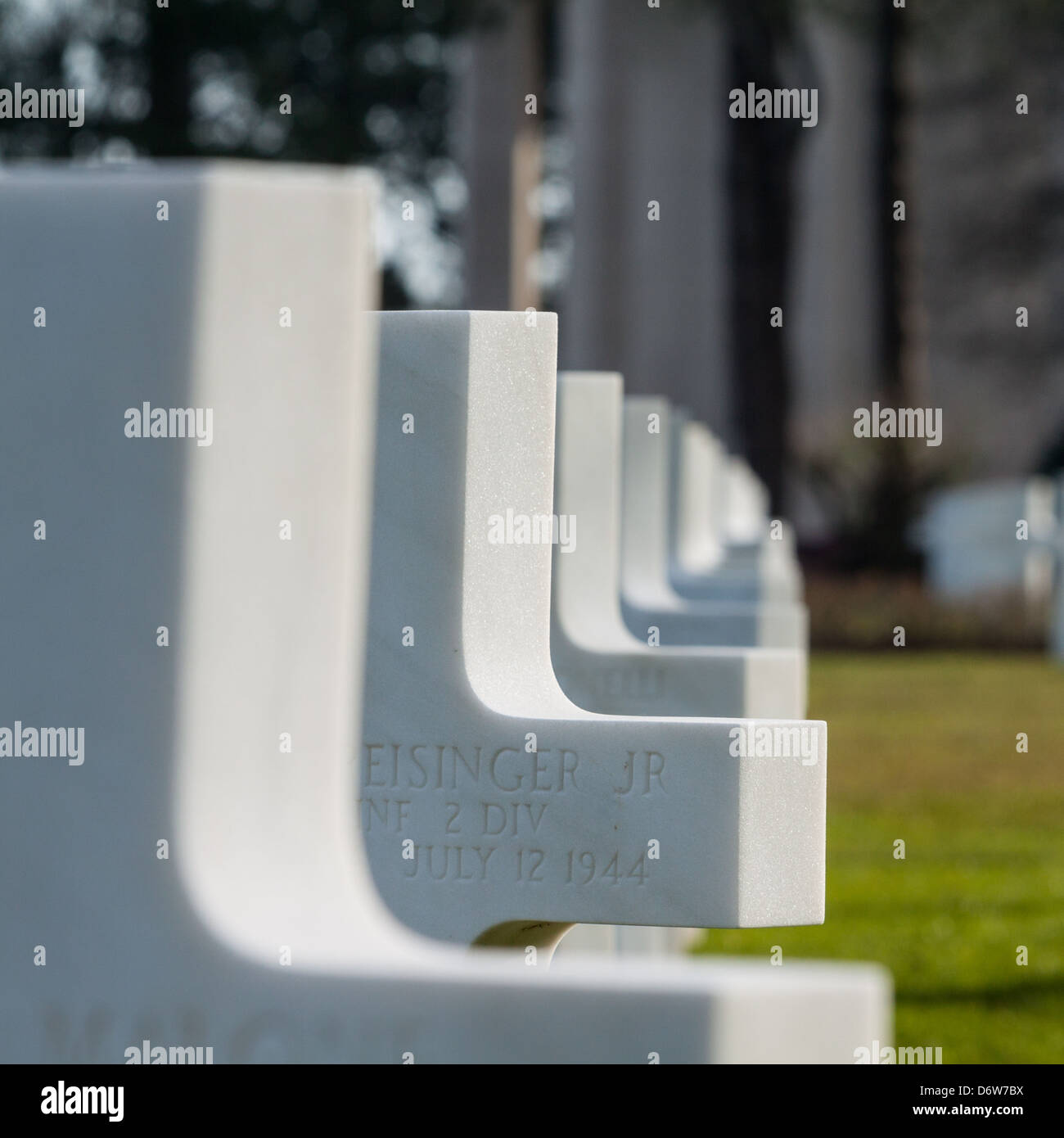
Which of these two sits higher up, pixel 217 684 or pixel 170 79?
pixel 170 79

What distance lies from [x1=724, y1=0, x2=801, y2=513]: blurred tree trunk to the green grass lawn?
7526 millimetres

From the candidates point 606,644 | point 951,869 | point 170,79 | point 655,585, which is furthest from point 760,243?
point 606,644

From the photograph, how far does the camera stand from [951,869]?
25.5 feet

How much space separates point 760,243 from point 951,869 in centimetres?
1358

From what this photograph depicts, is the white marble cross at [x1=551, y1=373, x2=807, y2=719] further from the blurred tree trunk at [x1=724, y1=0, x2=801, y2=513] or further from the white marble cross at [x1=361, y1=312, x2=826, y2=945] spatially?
the blurred tree trunk at [x1=724, y1=0, x2=801, y2=513]

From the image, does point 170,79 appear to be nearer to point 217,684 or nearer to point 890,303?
point 890,303

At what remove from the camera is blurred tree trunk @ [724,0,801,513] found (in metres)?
19.9

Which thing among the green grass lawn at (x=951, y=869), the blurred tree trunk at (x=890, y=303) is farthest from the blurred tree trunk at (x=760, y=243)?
the green grass lawn at (x=951, y=869)

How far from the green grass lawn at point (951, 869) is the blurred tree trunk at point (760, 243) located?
753 centimetres

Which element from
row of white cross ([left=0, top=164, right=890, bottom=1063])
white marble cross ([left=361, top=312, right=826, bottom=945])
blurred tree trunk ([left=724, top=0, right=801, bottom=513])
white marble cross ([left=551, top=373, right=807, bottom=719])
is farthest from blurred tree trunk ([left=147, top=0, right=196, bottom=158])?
row of white cross ([left=0, top=164, right=890, bottom=1063])

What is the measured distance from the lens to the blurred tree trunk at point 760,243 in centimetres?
1986

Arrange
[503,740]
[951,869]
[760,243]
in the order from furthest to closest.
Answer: [760,243]
[951,869]
[503,740]
